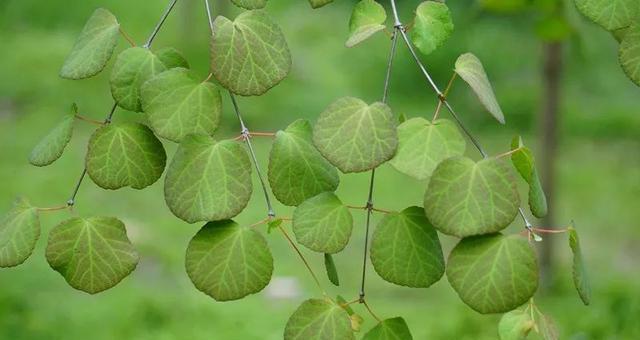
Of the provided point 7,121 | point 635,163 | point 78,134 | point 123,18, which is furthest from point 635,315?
point 123,18

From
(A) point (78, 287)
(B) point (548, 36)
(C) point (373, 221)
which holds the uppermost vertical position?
(A) point (78, 287)

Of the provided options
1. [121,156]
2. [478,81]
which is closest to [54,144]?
[121,156]

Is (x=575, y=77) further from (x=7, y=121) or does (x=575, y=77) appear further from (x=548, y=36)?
(x=548, y=36)

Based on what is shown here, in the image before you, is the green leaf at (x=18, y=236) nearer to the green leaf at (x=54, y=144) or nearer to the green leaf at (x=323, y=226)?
the green leaf at (x=54, y=144)

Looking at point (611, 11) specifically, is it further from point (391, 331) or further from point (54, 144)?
point (54, 144)

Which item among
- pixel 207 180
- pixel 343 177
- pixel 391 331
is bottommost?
pixel 343 177

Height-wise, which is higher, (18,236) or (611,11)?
(611,11)
